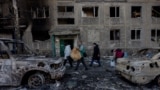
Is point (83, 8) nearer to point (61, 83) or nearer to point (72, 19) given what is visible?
point (72, 19)

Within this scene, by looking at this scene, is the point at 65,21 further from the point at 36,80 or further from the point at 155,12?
the point at 36,80

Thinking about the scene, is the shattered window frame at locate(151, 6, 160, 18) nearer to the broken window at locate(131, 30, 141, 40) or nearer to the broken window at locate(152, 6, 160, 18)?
the broken window at locate(152, 6, 160, 18)

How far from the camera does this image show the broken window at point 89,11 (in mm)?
27627

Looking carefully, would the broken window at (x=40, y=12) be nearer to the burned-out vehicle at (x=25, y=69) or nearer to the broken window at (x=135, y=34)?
the broken window at (x=135, y=34)

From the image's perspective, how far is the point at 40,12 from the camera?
2717 centimetres

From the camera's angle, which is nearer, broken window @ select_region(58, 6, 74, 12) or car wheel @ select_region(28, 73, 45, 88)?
car wheel @ select_region(28, 73, 45, 88)

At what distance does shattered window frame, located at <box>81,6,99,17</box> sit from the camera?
2755 centimetres

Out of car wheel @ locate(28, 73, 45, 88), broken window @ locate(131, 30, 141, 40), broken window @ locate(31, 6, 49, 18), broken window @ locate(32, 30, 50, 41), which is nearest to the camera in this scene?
car wheel @ locate(28, 73, 45, 88)

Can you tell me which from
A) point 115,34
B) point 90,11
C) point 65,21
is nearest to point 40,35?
point 65,21

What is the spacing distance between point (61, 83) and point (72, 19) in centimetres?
1732

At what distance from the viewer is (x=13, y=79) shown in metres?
10.2

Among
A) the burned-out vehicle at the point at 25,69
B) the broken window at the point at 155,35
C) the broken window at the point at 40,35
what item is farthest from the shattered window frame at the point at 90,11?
the burned-out vehicle at the point at 25,69

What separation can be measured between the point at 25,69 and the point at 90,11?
18939mm

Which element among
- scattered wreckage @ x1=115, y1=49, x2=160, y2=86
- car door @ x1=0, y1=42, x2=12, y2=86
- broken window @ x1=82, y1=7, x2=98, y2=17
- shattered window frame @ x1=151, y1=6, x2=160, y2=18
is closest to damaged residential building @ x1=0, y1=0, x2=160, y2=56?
broken window @ x1=82, y1=7, x2=98, y2=17
